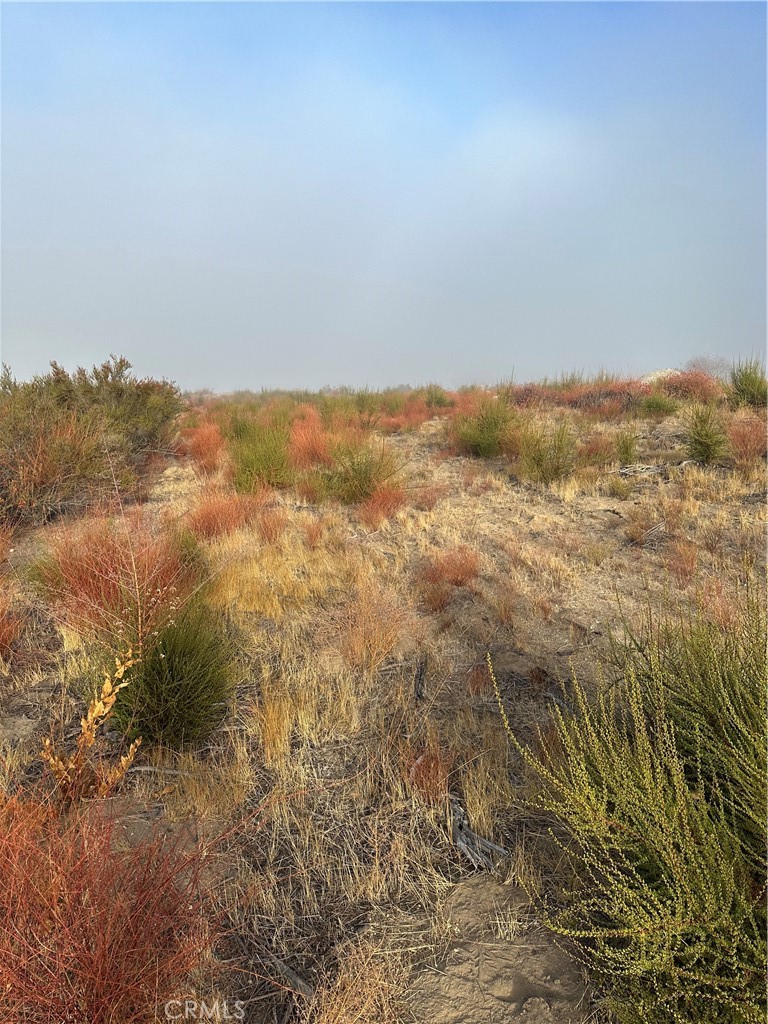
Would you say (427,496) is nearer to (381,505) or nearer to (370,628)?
(381,505)

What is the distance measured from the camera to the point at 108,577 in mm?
3049

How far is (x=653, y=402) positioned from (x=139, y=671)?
11.0m

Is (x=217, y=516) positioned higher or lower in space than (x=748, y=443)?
lower

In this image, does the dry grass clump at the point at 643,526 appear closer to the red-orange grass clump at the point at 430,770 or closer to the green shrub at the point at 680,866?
the green shrub at the point at 680,866

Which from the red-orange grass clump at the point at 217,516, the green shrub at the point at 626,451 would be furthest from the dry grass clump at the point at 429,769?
the green shrub at the point at 626,451

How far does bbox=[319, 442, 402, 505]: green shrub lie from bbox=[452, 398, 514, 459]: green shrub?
231 centimetres

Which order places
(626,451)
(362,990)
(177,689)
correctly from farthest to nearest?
(626,451), (177,689), (362,990)

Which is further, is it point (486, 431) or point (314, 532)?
point (486, 431)

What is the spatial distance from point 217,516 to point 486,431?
519cm

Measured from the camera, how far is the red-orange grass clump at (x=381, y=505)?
6.14 meters

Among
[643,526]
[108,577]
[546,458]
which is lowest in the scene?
[643,526]

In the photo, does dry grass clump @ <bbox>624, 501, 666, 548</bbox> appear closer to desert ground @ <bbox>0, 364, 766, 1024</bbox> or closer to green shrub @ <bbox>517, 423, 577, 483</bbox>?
desert ground @ <bbox>0, 364, 766, 1024</bbox>

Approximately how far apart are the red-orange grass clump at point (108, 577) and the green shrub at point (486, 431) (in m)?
6.01

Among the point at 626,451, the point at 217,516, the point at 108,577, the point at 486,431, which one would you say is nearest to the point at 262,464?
the point at 217,516
